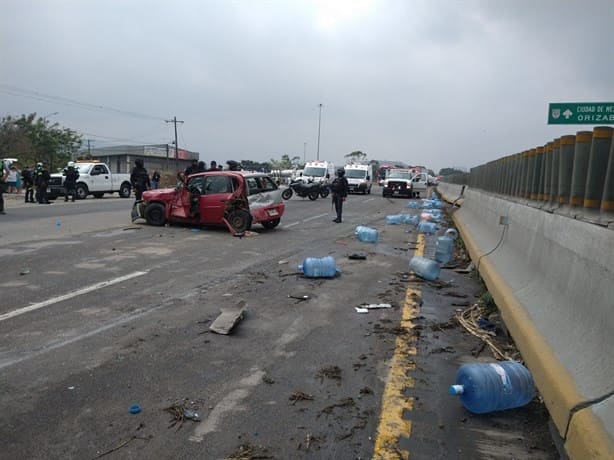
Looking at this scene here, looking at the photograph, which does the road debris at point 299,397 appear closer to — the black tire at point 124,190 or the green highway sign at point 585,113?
the green highway sign at point 585,113

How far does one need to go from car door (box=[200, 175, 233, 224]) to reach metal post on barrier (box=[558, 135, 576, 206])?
9.05m

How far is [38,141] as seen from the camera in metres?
54.2

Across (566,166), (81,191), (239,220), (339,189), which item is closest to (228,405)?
(566,166)

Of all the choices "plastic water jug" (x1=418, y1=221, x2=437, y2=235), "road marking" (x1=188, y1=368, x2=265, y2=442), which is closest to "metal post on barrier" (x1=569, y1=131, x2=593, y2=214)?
"road marking" (x1=188, y1=368, x2=265, y2=442)

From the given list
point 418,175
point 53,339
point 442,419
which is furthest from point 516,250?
point 418,175

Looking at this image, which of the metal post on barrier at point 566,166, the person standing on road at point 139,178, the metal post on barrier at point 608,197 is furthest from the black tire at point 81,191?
the metal post on barrier at point 608,197

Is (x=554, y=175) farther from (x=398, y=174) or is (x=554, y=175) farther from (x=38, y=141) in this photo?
(x=38, y=141)

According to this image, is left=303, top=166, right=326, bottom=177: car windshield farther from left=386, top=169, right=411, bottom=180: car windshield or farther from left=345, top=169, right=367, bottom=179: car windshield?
left=386, top=169, right=411, bottom=180: car windshield

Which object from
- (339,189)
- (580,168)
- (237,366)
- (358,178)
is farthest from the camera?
(358,178)

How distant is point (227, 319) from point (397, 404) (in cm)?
232

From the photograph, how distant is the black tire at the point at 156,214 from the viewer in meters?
14.1

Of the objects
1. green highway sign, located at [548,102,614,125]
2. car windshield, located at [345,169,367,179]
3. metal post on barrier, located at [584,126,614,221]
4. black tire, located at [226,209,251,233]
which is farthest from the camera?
car windshield, located at [345,169,367,179]

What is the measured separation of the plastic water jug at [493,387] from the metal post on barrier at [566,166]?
2.16 m

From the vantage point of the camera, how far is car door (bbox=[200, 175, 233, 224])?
13.1 metres
